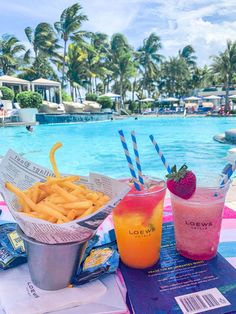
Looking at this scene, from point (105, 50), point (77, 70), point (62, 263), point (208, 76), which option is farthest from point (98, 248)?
point (208, 76)

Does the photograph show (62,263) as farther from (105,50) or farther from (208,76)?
(208,76)

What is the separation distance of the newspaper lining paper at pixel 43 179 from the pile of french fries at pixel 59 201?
2 centimetres

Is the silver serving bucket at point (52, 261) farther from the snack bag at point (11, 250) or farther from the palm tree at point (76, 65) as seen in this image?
the palm tree at point (76, 65)

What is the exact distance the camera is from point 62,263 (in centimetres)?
69

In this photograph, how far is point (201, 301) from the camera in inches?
26.1

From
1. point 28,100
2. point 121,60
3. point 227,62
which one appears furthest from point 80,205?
point 227,62

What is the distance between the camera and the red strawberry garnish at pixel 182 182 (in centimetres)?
81

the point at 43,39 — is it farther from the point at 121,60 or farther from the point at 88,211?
the point at 88,211

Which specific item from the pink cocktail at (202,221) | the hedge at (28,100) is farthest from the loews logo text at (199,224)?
the hedge at (28,100)

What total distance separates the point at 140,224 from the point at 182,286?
0.59ft

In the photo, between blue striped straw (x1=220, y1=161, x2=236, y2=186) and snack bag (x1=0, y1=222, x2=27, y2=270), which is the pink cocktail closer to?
blue striped straw (x1=220, y1=161, x2=236, y2=186)

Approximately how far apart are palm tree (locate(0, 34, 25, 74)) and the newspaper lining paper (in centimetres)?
2809

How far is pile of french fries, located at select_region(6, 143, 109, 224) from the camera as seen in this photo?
0.66m

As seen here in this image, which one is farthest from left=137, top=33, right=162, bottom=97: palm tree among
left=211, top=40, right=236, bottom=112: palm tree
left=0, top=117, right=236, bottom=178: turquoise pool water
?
left=0, top=117, right=236, bottom=178: turquoise pool water
